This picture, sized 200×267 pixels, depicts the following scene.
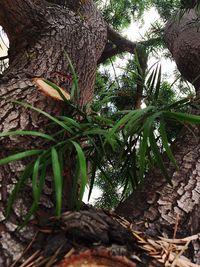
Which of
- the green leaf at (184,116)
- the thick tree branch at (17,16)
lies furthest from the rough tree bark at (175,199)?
the thick tree branch at (17,16)

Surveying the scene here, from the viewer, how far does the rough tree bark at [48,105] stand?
0.80 metres

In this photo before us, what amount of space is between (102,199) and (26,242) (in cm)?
161

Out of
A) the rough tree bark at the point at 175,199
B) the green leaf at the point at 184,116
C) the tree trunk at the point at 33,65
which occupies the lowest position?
the rough tree bark at the point at 175,199

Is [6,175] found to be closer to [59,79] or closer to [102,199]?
[59,79]

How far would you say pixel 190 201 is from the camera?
908mm

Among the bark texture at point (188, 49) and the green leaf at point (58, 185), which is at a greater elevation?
the bark texture at point (188, 49)

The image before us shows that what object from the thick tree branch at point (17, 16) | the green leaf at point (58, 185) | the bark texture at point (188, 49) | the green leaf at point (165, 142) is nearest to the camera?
the green leaf at point (58, 185)

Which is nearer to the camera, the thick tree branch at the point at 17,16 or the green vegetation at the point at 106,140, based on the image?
the green vegetation at the point at 106,140

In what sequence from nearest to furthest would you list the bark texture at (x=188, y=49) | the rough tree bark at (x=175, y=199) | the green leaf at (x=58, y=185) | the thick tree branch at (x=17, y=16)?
the green leaf at (x=58, y=185) < the rough tree bark at (x=175, y=199) < the thick tree branch at (x=17, y=16) < the bark texture at (x=188, y=49)

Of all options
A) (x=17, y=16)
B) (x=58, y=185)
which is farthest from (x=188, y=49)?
(x=58, y=185)

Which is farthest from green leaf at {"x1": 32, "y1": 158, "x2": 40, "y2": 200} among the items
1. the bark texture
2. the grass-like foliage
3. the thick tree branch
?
the bark texture

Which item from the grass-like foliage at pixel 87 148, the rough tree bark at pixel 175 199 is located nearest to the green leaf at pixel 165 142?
the grass-like foliage at pixel 87 148

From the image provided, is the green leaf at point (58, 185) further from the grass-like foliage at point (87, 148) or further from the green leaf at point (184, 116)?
the green leaf at point (184, 116)

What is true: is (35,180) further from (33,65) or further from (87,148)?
(33,65)
